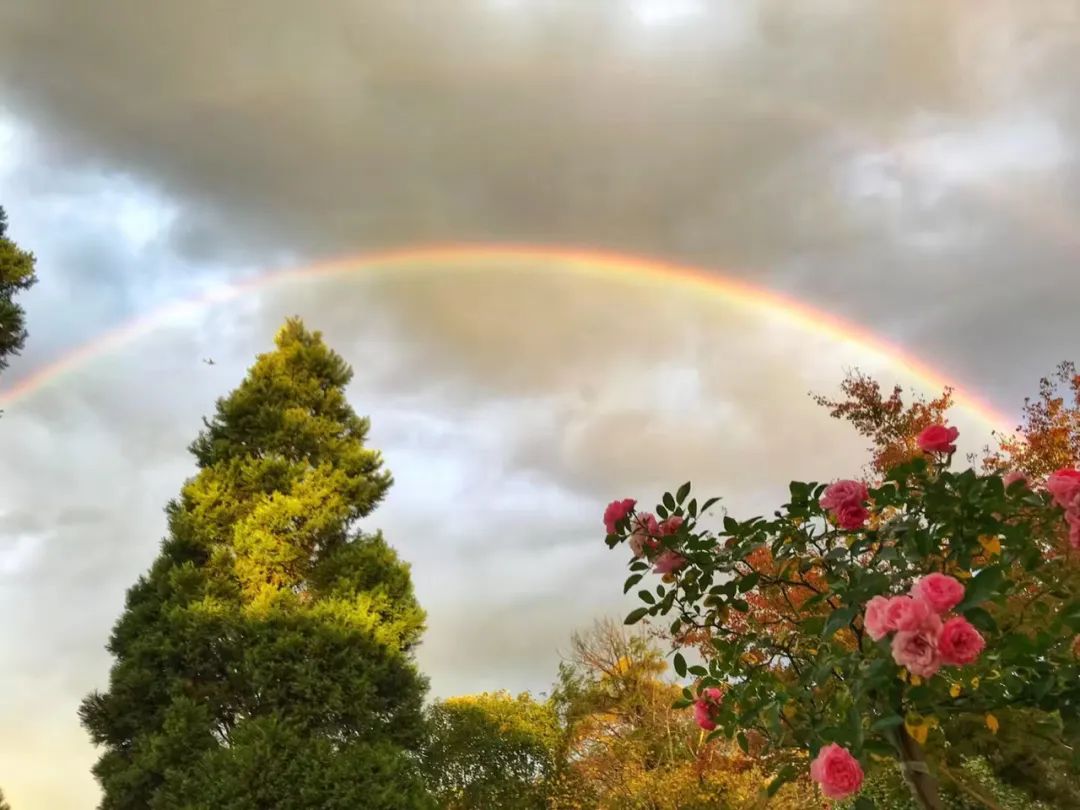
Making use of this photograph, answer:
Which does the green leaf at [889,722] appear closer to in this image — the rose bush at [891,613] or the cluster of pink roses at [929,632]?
the rose bush at [891,613]

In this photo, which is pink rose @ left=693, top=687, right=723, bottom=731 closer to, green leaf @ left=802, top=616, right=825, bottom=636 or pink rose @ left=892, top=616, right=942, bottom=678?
green leaf @ left=802, top=616, right=825, bottom=636

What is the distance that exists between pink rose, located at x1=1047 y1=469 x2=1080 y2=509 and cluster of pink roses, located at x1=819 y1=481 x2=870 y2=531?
0.61 m

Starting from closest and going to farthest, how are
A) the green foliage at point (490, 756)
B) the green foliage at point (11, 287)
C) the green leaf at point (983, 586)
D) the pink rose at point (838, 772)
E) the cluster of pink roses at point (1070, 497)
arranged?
the green leaf at point (983, 586)
the pink rose at point (838, 772)
the cluster of pink roses at point (1070, 497)
the green foliage at point (11, 287)
the green foliage at point (490, 756)

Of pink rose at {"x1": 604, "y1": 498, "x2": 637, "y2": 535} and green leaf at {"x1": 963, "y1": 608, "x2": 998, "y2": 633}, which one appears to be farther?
pink rose at {"x1": 604, "y1": 498, "x2": 637, "y2": 535}

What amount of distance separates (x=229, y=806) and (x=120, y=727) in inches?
95.5

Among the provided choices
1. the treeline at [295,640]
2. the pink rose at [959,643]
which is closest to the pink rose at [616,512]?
the pink rose at [959,643]

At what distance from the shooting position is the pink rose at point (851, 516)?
3035 millimetres

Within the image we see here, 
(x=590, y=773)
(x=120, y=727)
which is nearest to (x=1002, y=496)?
(x=120, y=727)

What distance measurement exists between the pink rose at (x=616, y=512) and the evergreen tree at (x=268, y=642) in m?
7.02

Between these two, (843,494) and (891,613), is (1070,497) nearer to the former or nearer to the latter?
(843,494)

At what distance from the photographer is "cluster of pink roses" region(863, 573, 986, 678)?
2082 mm

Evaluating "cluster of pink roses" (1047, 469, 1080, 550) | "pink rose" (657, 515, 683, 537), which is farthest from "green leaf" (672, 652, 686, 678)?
"cluster of pink roses" (1047, 469, 1080, 550)

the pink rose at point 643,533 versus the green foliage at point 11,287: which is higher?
the green foliage at point 11,287

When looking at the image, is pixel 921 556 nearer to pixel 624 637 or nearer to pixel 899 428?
pixel 899 428
